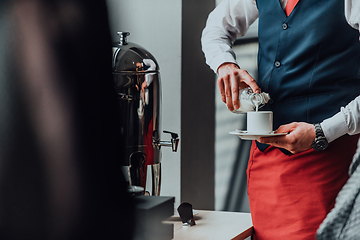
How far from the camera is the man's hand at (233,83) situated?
1088 mm

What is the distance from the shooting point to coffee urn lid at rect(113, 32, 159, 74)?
1.00 metres

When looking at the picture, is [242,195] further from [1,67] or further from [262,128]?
[1,67]

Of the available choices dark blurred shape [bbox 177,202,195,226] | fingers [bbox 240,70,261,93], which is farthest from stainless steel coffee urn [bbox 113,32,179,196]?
fingers [bbox 240,70,261,93]

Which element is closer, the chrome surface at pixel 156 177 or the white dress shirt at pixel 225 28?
the chrome surface at pixel 156 177

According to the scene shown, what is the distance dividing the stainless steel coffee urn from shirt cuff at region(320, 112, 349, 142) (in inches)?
18.3

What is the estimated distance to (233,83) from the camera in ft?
3.62

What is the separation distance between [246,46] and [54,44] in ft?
7.91

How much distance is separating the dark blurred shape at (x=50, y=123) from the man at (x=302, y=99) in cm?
77

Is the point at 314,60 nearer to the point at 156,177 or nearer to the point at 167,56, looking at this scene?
the point at 156,177

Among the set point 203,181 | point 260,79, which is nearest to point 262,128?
point 260,79

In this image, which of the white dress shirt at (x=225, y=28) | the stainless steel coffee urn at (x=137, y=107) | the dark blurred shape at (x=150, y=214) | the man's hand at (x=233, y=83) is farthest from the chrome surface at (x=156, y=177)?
the dark blurred shape at (x=150, y=214)

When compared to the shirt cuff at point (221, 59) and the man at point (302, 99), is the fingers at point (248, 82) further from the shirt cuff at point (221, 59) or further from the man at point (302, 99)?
the shirt cuff at point (221, 59)

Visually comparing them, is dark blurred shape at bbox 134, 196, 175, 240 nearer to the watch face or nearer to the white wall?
the watch face

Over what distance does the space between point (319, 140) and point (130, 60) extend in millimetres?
570
